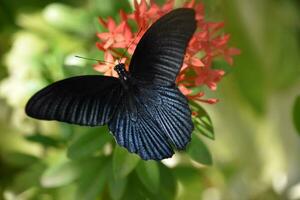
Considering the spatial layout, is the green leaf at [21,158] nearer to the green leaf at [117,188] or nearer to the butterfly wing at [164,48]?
the green leaf at [117,188]

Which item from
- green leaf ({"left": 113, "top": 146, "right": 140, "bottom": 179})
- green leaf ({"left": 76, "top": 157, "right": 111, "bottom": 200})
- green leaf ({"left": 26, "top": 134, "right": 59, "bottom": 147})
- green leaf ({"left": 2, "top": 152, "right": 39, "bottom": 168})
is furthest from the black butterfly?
green leaf ({"left": 2, "top": 152, "right": 39, "bottom": 168})

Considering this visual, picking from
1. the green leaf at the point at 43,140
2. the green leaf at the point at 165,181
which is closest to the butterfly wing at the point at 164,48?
the green leaf at the point at 165,181

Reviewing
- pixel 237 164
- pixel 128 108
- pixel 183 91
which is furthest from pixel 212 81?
pixel 237 164

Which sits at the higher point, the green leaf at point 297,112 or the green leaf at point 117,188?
the green leaf at point 297,112

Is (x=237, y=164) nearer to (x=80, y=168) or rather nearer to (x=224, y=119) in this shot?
(x=224, y=119)

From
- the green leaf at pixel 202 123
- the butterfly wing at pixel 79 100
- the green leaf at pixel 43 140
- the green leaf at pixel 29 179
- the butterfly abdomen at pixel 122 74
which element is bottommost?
the green leaf at pixel 29 179

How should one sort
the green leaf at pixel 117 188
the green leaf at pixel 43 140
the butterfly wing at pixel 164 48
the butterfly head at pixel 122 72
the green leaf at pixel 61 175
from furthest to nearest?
the green leaf at pixel 43 140, the green leaf at pixel 61 175, the green leaf at pixel 117 188, the butterfly head at pixel 122 72, the butterfly wing at pixel 164 48
